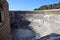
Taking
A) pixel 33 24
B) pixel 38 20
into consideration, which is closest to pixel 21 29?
pixel 33 24

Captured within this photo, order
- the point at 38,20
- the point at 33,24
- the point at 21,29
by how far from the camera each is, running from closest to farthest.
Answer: the point at 21,29 < the point at 33,24 < the point at 38,20

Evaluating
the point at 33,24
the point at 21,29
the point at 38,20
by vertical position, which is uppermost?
the point at 38,20

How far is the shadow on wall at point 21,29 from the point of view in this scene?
11870mm

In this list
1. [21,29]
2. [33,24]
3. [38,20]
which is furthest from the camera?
[38,20]

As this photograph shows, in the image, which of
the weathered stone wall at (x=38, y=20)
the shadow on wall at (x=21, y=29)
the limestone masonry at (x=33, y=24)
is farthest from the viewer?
the weathered stone wall at (x=38, y=20)

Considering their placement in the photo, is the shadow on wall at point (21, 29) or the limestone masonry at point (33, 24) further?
the limestone masonry at point (33, 24)

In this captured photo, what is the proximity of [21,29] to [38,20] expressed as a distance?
2120 mm

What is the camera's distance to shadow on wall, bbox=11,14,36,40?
1187cm

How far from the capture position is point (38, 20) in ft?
48.1

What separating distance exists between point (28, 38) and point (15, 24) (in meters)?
2.92

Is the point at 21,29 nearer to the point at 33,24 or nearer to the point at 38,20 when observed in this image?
A: the point at 33,24

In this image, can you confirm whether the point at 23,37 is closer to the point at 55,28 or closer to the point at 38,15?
the point at 55,28

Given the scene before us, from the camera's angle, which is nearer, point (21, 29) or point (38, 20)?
point (21, 29)

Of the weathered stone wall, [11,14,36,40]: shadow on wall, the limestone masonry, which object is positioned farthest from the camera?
the weathered stone wall
